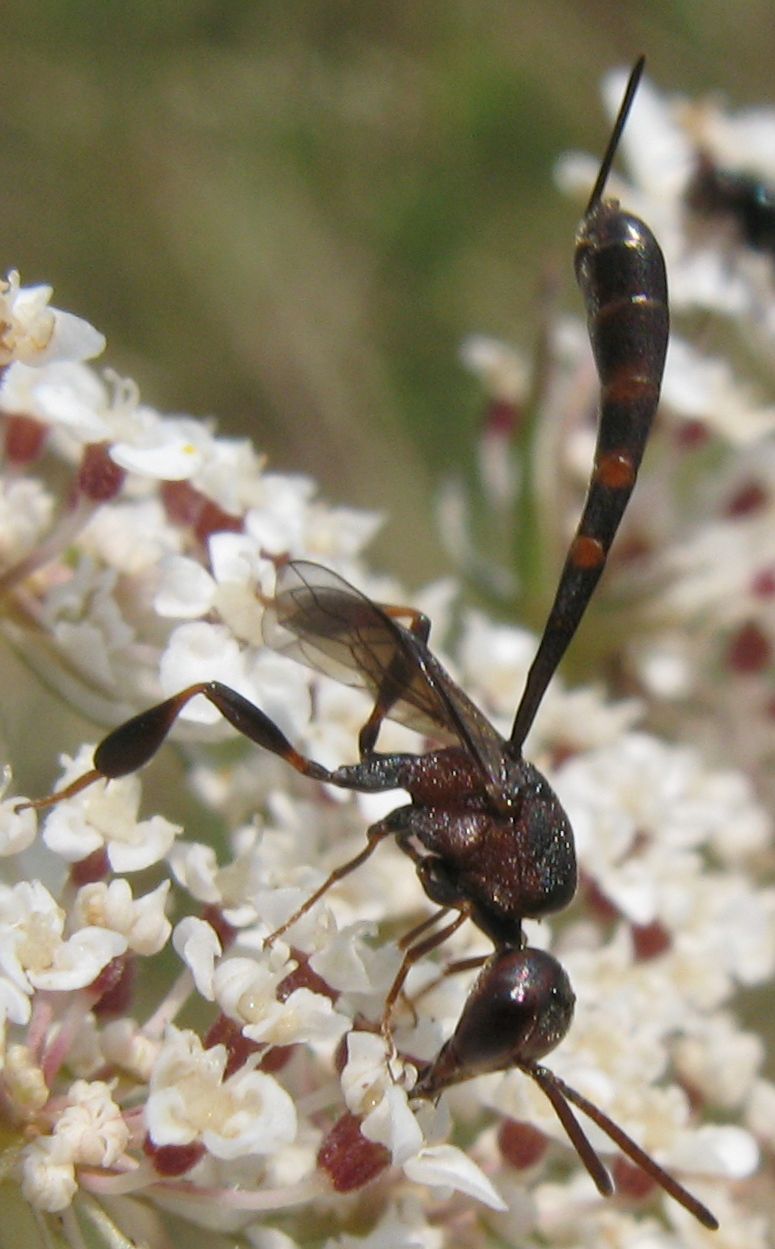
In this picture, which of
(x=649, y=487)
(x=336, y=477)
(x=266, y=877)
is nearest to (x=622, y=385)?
(x=266, y=877)

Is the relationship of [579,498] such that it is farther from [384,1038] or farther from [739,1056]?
[384,1038]

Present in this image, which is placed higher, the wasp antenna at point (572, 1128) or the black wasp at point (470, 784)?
the black wasp at point (470, 784)

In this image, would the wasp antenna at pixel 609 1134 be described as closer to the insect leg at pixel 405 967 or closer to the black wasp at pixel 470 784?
the black wasp at pixel 470 784

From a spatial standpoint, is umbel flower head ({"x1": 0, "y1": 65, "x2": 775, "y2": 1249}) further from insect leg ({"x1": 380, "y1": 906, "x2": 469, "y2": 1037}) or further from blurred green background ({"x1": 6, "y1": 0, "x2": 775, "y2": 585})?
blurred green background ({"x1": 6, "y1": 0, "x2": 775, "y2": 585})

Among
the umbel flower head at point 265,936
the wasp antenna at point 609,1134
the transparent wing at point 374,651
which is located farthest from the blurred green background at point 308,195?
the wasp antenna at point 609,1134

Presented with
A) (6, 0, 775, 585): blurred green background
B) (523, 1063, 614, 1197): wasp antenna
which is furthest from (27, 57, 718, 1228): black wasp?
(6, 0, 775, 585): blurred green background

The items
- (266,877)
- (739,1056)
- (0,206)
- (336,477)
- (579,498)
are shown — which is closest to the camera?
(266,877)
